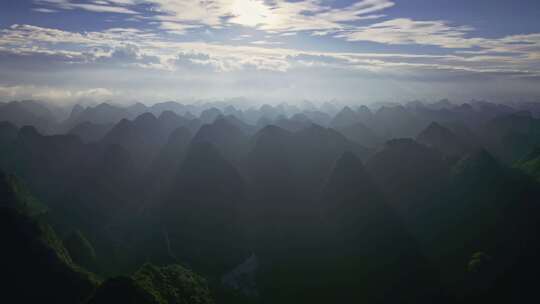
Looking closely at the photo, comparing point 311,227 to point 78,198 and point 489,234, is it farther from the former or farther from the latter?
point 78,198

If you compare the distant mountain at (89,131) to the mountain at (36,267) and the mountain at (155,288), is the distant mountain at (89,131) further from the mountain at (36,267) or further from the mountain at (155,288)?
the mountain at (155,288)

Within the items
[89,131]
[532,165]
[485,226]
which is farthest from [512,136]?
[89,131]

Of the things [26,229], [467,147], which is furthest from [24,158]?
[467,147]

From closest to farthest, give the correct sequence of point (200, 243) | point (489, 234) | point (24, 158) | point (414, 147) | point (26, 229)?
point (26, 229)
point (489, 234)
point (200, 243)
point (414, 147)
point (24, 158)

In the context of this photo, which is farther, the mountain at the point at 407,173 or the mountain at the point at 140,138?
the mountain at the point at 140,138

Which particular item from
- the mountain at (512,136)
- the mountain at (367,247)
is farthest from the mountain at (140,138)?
the mountain at (512,136)

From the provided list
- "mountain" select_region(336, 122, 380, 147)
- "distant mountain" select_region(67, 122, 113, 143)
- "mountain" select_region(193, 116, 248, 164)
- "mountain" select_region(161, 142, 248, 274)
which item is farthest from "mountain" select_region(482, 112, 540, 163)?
"distant mountain" select_region(67, 122, 113, 143)

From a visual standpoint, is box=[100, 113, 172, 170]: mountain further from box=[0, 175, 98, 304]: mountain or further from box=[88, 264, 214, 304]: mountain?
box=[88, 264, 214, 304]: mountain

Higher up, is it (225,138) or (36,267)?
(225,138)

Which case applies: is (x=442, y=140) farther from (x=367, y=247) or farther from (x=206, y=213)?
(x=206, y=213)

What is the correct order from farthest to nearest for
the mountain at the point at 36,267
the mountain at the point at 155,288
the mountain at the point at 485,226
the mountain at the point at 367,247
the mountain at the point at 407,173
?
the mountain at the point at 407,173, the mountain at the point at 367,247, the mountain at the point at 485,226, the mountain at the point at 36,267, the mountain at the point at 155,288

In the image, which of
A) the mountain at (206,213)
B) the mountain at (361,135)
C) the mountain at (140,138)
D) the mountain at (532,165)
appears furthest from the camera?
the mountain at (361,135)
